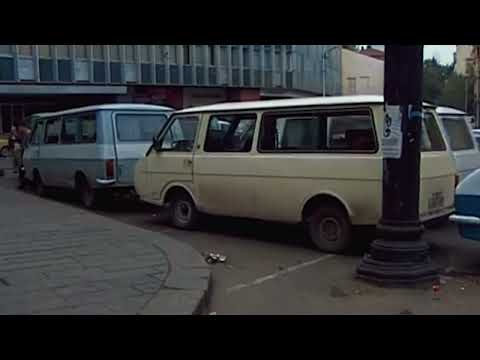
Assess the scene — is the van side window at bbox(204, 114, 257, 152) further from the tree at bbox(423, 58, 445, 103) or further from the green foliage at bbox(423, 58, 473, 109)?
the tree at bbox(423, 58, 445, 103)

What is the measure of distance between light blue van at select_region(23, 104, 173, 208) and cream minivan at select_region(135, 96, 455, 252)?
69.6 inches

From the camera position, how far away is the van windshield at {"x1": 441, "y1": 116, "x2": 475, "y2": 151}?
9430mm

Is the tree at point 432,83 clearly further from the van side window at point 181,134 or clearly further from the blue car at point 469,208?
the blue car at point 469,208

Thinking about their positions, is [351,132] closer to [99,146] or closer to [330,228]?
[330,228]

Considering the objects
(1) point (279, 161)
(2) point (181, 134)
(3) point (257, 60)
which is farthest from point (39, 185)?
(3) point (257, 60)

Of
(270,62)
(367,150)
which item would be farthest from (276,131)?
(270,62)

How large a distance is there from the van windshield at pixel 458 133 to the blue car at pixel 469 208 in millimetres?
2761

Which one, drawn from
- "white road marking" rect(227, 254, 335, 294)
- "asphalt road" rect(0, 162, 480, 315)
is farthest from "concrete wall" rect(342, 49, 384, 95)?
"white road marking" rect(227, 254, 335, 294)

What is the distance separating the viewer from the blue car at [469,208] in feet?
21.6

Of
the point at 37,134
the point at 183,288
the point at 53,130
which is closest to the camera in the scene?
the point at 183,288

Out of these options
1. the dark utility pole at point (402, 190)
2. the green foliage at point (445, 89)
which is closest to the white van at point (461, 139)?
the dark utility pole at point (402, 190)

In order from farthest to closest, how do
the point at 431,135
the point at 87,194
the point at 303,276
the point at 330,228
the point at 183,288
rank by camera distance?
the point at 87,194 < the point at 431,135 < the point at 330,228 < the point at 303,276 < the point at 183,288

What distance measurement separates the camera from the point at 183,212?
9.49 metres

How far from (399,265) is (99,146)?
6448 millimetres
